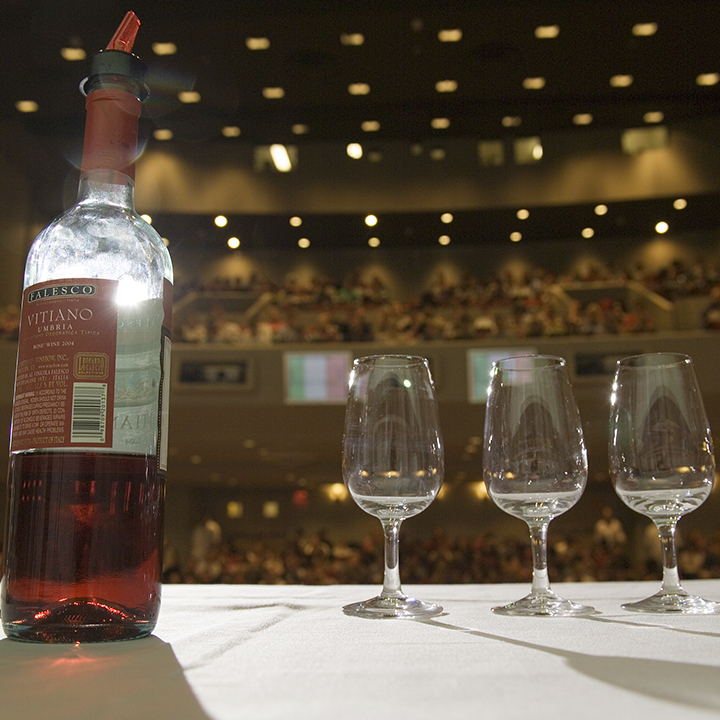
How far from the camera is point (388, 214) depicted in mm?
11641

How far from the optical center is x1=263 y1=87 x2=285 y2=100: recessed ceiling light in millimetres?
9968

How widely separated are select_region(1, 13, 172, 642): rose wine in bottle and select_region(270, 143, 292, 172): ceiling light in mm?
11397

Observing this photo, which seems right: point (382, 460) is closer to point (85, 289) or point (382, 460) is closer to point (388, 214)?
point (85, 289)

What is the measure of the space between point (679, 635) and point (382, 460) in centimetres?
34

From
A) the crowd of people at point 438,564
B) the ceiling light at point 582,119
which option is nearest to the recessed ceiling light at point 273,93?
the ceiling light at point 582,119

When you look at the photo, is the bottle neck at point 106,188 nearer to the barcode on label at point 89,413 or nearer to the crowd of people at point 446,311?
the barcode on label at point 89,413

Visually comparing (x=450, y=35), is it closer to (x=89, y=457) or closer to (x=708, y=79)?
(x=708, y=79)

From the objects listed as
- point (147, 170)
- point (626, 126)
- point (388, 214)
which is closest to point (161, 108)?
point (147, 170)

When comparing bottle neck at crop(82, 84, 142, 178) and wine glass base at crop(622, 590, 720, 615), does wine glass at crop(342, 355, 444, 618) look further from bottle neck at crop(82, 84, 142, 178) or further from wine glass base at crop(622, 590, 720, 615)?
bottle neck at crop(82, 84, 142, 178)

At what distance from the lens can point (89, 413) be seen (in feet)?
2.07

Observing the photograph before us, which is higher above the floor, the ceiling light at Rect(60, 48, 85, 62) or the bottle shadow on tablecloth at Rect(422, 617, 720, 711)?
the ceiling light at Rect(60, 48, 85, 62)

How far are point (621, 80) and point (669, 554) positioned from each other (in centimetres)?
1030

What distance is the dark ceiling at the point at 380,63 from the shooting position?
834cm

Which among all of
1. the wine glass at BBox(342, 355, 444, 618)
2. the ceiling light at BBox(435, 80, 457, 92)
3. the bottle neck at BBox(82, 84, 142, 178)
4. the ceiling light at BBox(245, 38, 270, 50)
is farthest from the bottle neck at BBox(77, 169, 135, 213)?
the ceiling light at BBox(435, 80, 457, 92)
